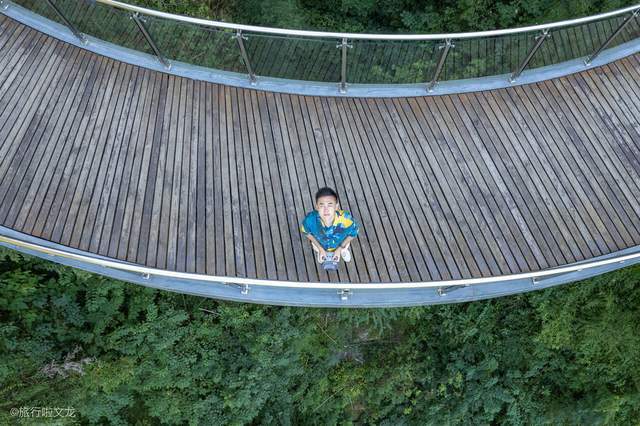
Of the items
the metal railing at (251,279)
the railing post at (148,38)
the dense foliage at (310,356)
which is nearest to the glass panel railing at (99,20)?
the railing post at (148,38)

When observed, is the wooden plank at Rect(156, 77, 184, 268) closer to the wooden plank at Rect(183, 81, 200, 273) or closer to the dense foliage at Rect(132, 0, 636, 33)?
the wooden plank at Rect(183, 81, 200, 273)

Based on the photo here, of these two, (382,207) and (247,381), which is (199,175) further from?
(247,381)

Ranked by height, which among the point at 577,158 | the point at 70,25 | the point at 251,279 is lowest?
the point at 251,279

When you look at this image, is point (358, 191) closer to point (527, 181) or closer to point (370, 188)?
point (370, 188)

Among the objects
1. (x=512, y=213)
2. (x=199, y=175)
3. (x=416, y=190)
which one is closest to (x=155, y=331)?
(x=199, y=175)

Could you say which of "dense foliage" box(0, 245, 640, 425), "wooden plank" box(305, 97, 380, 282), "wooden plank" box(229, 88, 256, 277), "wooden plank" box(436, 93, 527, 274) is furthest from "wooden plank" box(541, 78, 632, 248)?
"wooden plank" box(229, 88, 256, 277)

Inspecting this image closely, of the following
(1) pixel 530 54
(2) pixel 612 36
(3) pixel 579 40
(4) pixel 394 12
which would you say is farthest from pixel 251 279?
(4) pixel 394 12
